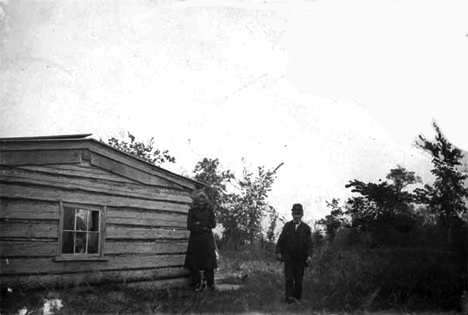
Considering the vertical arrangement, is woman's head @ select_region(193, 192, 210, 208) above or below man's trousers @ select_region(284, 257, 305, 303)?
above

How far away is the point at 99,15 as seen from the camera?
9.91 metres

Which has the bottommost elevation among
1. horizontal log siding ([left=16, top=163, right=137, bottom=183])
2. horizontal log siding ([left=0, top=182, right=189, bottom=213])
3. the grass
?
the grass

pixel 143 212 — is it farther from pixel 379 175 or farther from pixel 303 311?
pixel 379 175

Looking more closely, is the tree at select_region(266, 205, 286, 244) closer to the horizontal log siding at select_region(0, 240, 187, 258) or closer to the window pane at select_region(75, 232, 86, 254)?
the horizontal log siding at select_region(0, 240, 187, 258)

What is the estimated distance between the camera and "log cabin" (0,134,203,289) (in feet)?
25.8

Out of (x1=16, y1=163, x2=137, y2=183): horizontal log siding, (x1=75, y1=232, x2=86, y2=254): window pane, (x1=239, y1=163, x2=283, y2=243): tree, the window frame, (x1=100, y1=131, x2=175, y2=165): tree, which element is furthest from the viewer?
(x1=100, y1=131, x2=175, y2=165): tree

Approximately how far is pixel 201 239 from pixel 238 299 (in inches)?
80.2

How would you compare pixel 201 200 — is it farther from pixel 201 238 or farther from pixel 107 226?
pixel 107 226

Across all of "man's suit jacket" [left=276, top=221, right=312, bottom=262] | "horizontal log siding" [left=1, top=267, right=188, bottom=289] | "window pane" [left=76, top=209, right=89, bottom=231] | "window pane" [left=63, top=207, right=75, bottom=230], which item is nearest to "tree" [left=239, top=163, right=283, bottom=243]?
"horizontal log siding" [left=1, top=267, right=188, bottom=289]

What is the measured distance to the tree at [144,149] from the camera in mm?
26844

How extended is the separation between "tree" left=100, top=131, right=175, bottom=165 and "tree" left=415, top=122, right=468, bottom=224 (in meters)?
19.1

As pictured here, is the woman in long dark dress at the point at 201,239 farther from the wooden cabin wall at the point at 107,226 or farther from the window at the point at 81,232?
the window at the point at 81,232

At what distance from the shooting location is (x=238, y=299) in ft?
30.9

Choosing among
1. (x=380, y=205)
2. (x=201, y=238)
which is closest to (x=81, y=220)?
(x=201, y=238)
